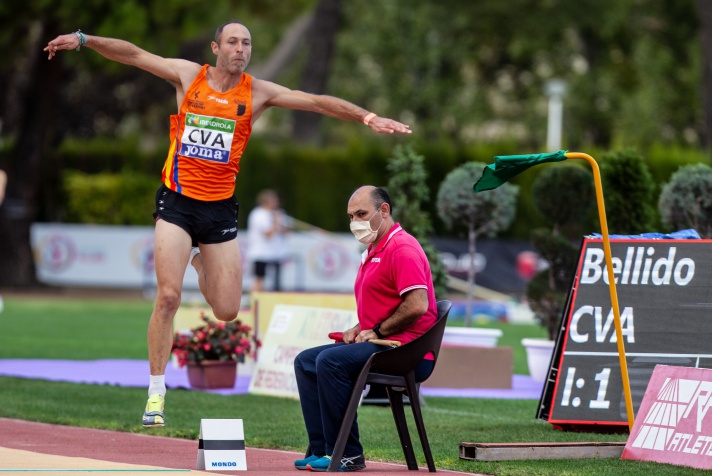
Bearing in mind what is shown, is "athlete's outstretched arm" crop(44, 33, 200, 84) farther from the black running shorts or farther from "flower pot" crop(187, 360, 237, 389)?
"flower pot" crop(187, 360, 237, 389)

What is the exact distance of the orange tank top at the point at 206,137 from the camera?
8828 mm

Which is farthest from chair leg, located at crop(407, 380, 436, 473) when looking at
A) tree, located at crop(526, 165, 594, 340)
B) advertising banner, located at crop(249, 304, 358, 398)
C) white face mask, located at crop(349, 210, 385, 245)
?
tree, located at crop(526, 165, 594, 340)

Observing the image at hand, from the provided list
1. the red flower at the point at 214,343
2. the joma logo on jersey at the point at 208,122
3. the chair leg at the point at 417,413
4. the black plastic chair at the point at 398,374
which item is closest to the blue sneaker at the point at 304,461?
the black plastic chair at the point at 398,374

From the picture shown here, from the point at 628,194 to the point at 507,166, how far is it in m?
5.12

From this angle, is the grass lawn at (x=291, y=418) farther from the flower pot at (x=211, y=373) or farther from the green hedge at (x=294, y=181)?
the green hedge at (x=294, y=181)

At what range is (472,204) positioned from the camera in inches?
574

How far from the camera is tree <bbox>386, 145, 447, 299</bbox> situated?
40.9ft

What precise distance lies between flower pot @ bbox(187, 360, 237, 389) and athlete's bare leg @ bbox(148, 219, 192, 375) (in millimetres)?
4038

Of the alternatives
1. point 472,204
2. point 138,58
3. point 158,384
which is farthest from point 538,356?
point 138,58

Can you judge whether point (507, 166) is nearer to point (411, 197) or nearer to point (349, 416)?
point (349, 416)

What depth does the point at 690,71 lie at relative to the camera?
153 ft

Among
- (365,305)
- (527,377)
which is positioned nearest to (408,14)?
(527,377)

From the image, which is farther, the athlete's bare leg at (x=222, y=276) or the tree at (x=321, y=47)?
the tree at (x=321, y=47)

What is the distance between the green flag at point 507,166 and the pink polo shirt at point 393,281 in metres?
0.71
